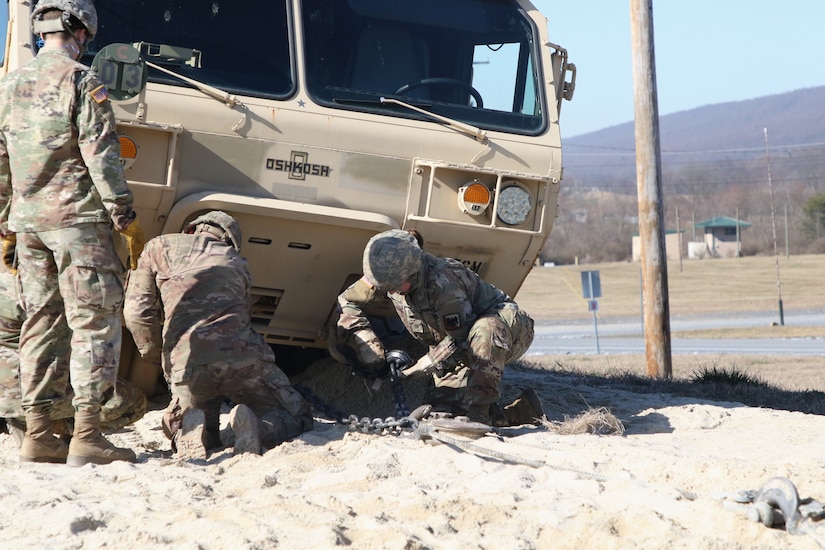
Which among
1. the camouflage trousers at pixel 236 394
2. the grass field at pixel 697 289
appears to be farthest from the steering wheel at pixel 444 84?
the grass field at pixel 697 289

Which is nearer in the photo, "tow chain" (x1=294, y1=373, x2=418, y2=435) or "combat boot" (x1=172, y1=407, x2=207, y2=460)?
"combat boot" (x1=172, y1=407, x2=207, y2=460)

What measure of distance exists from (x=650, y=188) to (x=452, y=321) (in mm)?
5260

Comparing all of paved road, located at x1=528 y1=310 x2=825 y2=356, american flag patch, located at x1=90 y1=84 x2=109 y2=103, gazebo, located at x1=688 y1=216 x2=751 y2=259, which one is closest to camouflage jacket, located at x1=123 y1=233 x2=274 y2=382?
american flag patch, located at x1=90 y1=84 x2=109 y2=103

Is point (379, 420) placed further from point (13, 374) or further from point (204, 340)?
point (13, 374)

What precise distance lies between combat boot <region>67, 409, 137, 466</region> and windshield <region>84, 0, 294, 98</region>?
207cm

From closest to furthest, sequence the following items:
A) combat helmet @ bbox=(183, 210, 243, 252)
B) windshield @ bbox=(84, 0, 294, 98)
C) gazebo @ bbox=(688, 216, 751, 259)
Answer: combat helmet @ bbox=(183, 210, 243, 252)
windshield @ bbox=(84, 0, 294, 98)
gazebo @ bbox=(688, 216, 751, 259)

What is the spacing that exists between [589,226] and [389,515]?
88.1m

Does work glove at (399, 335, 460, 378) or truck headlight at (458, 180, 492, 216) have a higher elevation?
truck headlight at (458, 180, 492, 216)

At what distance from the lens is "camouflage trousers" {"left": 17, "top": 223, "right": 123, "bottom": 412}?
4.91 m

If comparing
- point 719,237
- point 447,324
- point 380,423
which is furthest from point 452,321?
point 719,237

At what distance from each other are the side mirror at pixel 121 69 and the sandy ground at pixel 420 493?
5.76 feet

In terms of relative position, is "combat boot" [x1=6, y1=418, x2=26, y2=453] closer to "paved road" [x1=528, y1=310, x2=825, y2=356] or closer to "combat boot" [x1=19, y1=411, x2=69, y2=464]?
"combat boot" [x1=19, y1=411, x2=69, y2=464]

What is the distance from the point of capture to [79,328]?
194 inches

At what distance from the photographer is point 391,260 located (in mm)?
5992
